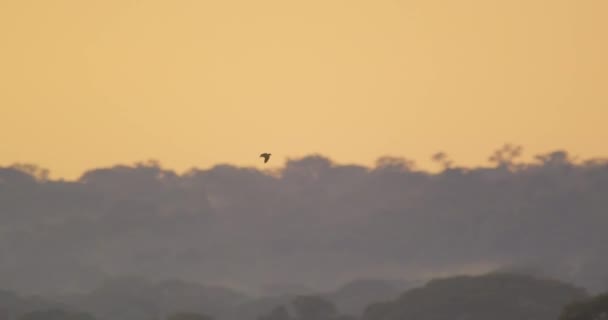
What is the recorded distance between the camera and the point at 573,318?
172 m

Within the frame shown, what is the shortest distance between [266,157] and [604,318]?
222ft

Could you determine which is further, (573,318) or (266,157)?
(573,318)

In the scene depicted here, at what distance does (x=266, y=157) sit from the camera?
116 m

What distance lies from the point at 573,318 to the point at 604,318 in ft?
10.7

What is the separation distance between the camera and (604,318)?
171250 millimetres

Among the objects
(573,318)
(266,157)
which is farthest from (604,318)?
(266,157)

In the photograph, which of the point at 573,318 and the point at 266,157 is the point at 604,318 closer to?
the point at 573,318

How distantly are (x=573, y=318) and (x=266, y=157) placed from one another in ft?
217

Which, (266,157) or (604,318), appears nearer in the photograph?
(266,157)
